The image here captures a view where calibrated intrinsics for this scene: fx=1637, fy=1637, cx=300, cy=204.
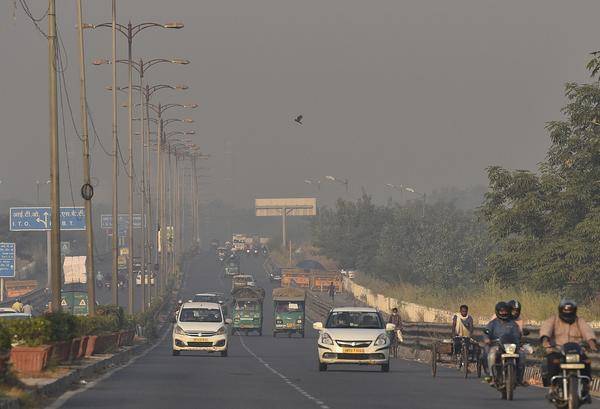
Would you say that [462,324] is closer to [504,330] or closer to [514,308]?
[514,308]

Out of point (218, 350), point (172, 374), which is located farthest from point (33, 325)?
point (218, 350)

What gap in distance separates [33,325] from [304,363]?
17.6 metres

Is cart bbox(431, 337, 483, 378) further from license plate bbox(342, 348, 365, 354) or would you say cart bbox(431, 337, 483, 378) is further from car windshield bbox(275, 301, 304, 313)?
car windshield bbox(275, 301, 304, 313)

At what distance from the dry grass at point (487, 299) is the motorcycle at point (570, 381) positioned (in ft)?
94.8

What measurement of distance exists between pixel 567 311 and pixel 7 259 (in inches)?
3363

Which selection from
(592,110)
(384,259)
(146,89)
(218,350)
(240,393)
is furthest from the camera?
(384,259)

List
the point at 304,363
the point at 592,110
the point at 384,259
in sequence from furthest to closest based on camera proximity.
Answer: the point at 384,259 → the point at 592,110 → the point at 304,363

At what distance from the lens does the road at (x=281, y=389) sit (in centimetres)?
2514

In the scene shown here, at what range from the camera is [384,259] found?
140m

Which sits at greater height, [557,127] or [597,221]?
[557,127]

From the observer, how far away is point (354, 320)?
41.5 metres

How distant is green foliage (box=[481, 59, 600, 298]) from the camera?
62.9m

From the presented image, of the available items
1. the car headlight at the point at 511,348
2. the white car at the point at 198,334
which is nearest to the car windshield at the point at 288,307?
the white car at the point at 198,334

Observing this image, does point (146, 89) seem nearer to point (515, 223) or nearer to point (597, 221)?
point (515, 223)
